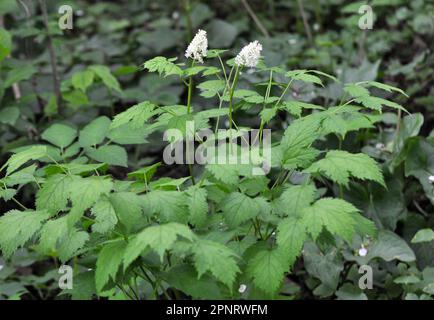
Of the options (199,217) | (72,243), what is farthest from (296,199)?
(72,243)

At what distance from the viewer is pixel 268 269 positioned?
1669 millimetres

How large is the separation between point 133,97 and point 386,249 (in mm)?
1710

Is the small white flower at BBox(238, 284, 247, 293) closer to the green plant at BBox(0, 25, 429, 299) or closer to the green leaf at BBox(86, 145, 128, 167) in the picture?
the green plant at BBox(0, 25, 429, 299)

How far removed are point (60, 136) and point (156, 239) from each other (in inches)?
41.9

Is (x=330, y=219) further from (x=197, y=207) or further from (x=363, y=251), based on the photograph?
(x=363, y=251)

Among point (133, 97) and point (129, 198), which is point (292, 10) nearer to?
point (133, 97)

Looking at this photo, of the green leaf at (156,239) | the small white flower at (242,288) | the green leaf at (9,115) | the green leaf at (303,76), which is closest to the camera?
the green leaf at (156,239)

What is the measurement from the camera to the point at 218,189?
Answer: 75.5 inches

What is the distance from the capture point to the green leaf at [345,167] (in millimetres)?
1633

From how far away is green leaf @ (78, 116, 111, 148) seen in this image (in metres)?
2.29

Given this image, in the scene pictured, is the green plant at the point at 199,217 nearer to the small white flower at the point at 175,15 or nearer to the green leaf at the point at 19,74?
the green leaf at the point at 19,74

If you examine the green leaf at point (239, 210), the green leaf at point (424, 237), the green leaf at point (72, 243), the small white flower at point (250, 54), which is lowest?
the green leaf at point (424, 237)

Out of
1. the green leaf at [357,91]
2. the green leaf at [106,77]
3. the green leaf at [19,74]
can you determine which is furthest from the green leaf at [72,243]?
the green leaf at [19,74]

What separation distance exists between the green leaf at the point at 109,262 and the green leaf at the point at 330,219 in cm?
47
